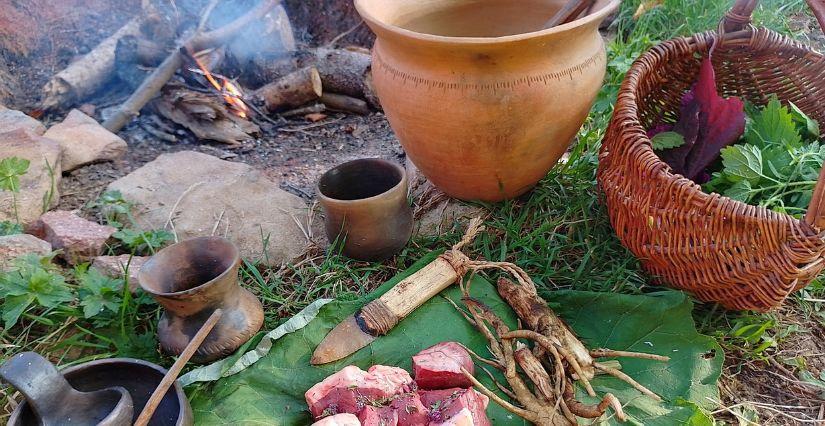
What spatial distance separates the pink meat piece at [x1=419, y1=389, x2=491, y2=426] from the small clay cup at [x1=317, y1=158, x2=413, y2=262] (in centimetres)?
76

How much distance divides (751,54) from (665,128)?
49 centimetres

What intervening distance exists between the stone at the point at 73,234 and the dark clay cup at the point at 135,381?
79 centimetres

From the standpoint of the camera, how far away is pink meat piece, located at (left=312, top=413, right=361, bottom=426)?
174 centimetres

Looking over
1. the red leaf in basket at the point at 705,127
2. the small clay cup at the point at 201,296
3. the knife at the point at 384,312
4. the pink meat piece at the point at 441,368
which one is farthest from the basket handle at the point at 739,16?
the small clay cup at the point at 201,296

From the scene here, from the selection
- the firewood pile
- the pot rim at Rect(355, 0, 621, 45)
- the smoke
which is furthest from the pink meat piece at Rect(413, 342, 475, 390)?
the smoke

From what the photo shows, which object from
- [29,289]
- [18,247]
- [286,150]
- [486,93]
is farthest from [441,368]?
[286,150]

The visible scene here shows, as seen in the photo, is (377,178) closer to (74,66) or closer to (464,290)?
(464,290)

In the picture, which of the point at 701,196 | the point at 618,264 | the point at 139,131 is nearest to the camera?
the point at 701,196

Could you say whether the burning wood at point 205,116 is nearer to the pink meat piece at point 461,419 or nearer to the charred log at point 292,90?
the charred log at point 292,90

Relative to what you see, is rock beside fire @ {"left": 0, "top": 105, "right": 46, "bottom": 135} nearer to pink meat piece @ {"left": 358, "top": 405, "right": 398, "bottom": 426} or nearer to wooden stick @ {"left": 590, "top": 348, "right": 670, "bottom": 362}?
pink meat piece @ {"left": 358, "top": 405, "right": 398, "bottom": 426}

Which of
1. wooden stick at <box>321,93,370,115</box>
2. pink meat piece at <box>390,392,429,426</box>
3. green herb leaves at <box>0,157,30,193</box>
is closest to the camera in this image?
pink meat piece at <box>390,392,429,426</box>

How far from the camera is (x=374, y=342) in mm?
2184

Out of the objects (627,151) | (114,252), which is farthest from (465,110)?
(114,252)

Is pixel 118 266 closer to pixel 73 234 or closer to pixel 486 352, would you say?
pixel 73 234
